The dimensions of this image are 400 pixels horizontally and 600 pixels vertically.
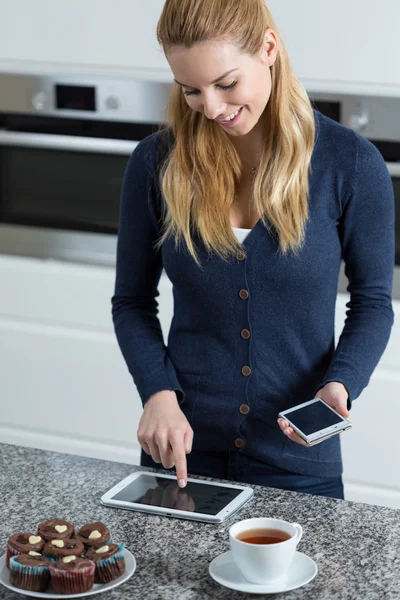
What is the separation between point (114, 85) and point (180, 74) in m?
1.25

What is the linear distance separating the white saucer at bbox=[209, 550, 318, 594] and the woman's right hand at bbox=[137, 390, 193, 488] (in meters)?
0.23

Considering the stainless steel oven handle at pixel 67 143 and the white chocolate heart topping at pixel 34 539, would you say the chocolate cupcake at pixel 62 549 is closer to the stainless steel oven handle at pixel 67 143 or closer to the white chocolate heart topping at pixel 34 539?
the white chocolate heart topping at pixel 34 539

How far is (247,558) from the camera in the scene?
986 millimetres

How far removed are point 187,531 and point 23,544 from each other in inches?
8.6

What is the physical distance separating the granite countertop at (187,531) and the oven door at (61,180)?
1325mm

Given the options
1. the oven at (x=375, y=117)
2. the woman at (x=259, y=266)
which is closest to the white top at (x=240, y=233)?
the woman at (x=259, y=266)

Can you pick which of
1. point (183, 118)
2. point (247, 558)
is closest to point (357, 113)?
point (183, 118)

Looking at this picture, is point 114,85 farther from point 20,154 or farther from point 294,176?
point 294,176

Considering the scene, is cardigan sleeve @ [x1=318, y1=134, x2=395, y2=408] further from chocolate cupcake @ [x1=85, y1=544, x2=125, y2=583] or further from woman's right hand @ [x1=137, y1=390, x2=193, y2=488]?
chocolate cupcake @ [x1=85, y1=544, x2=125, y2=583]

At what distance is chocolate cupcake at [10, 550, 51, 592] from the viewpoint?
38.6 inches

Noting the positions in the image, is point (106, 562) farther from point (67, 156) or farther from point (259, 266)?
point (67, 156)

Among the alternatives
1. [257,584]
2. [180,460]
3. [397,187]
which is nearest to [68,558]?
[257,584]

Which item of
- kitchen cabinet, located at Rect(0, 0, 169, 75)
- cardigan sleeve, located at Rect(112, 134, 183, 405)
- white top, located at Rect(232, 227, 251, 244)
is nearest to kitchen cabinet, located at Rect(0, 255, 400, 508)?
kitchen cabinet, located at Rect(0, 0, 169, 75)

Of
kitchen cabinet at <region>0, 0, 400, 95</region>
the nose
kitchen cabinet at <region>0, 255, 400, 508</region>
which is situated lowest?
kitchen cabinet at <region>0, 255, 400, 508</region>
